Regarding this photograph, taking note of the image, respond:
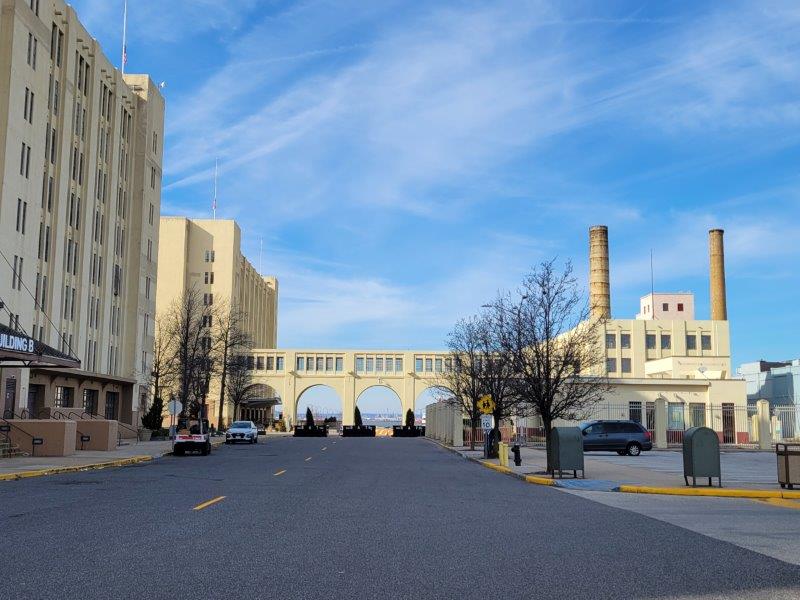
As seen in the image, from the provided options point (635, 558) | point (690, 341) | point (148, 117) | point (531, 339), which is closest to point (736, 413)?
point (531, 339)

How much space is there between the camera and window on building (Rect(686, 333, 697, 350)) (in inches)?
3770

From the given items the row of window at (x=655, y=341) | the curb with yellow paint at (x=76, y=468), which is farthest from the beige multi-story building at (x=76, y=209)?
the row of window at (x=655, y=341)

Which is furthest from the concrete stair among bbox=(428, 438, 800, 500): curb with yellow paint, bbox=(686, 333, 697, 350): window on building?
bbox=(686, 333, 697, 350): window on building

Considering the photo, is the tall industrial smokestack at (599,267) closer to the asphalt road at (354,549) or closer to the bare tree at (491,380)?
the bare tree at (491,380)

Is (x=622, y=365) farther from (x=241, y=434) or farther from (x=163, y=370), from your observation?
(x=241, y=434)

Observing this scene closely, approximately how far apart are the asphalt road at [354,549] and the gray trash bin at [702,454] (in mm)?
4370

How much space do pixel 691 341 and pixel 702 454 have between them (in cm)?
8013

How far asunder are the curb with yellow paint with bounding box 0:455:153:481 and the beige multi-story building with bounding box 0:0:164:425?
10562 millimetres

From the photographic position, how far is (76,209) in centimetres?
4975

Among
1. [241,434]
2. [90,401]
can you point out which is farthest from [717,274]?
[90,401]

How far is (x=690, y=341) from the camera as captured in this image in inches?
3782

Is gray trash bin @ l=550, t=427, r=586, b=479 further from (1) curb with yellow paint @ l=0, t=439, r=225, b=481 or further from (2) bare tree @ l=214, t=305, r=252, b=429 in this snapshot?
(2) bare tree @ l=214, t=305, r=252, b=429

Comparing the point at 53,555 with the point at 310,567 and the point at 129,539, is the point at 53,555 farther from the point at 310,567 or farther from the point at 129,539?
the point at 310,567

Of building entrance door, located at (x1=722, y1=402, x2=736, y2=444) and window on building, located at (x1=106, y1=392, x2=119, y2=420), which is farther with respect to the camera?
building entrance door, located at (x1=722, y1=402, x2=736, y2=444)
